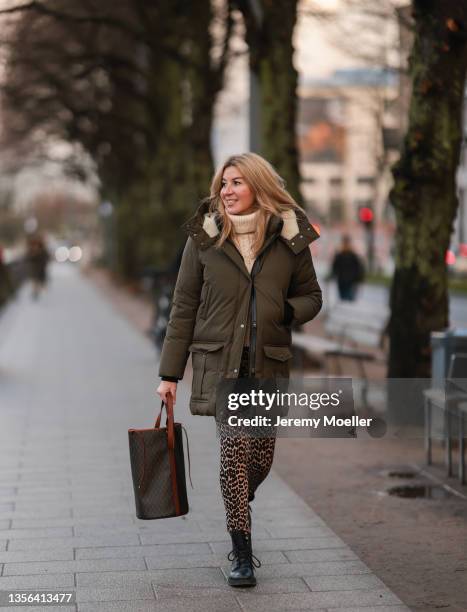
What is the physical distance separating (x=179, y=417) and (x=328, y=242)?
61.2 metres

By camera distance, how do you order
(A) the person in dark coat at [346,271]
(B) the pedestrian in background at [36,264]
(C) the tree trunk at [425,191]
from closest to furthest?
(C) the tree trunk at [425,191] → (A) the person in dark coat at [346,271] → (B) the pedestrian in background at [36,264]

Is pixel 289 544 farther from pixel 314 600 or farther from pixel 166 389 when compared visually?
pixel 166 389

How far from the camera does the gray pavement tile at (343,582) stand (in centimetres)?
576

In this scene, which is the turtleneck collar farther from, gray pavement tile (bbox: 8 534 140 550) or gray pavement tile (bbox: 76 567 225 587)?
gray pavement tile (bbox: 8 534 140 550)

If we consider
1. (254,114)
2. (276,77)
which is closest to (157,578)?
(276,77)

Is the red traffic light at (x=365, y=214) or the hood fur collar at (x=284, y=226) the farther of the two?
the red traffic light at (x=365, y=214)

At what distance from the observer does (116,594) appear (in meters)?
5.63

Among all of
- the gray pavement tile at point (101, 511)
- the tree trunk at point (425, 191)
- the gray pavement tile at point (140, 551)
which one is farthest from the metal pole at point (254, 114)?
the gray pavement tile at point (140, 551)

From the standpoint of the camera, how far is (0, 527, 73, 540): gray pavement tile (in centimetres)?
688

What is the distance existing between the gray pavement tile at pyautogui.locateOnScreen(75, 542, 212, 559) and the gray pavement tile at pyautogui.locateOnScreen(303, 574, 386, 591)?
2.50 feet

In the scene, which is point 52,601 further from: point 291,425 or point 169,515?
point 291,425

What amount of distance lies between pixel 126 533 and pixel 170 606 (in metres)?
1.55

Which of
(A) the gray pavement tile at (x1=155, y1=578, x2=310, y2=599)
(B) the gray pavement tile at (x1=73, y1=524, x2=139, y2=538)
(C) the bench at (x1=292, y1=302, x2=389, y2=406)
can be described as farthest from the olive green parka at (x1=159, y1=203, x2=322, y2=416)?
(C) the bench at (x1=292, y1=302, x2=389, y2=406)

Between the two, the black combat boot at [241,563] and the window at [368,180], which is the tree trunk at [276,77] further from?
the window at [368,180]
